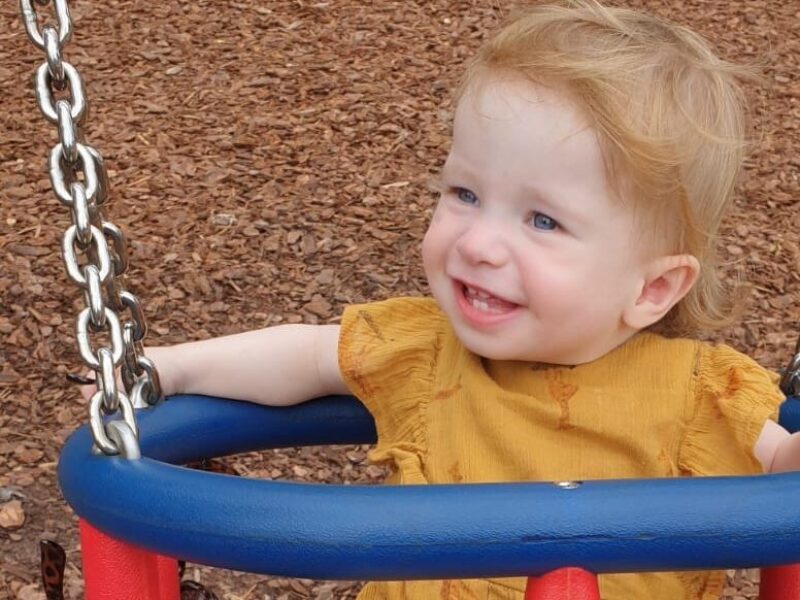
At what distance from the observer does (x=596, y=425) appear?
156 cm

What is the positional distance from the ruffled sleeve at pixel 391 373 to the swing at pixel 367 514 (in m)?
0.46

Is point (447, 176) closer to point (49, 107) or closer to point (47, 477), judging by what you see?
point (49, 107)

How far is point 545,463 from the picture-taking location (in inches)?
61.4

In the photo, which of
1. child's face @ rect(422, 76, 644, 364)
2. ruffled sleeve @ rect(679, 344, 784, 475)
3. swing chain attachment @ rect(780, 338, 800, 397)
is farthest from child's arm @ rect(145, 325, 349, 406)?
swing chain attachment @ rect(780, 338, 800, 397)

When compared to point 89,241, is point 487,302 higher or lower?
lower

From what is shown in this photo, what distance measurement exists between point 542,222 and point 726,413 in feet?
1.12

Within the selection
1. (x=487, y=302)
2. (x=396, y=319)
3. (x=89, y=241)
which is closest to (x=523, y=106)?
(x=487, y=302)

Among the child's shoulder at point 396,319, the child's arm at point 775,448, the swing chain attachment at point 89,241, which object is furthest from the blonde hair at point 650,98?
the swing chain attachment at point 89,241

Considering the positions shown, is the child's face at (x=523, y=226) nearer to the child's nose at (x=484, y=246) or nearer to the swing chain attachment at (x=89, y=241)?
the child's nose at (x=484, y=246)

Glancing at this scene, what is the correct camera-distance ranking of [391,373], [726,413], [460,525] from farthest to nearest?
[391,373] < [726,413] < [460,525]

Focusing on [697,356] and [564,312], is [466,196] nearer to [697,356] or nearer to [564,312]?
[564,312]

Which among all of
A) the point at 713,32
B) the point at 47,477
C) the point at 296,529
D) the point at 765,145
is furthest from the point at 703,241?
the point at 713,32

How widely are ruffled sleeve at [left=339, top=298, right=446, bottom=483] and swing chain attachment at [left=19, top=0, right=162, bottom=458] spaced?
0.46 meters

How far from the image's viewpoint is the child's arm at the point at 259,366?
1620 millimetres
